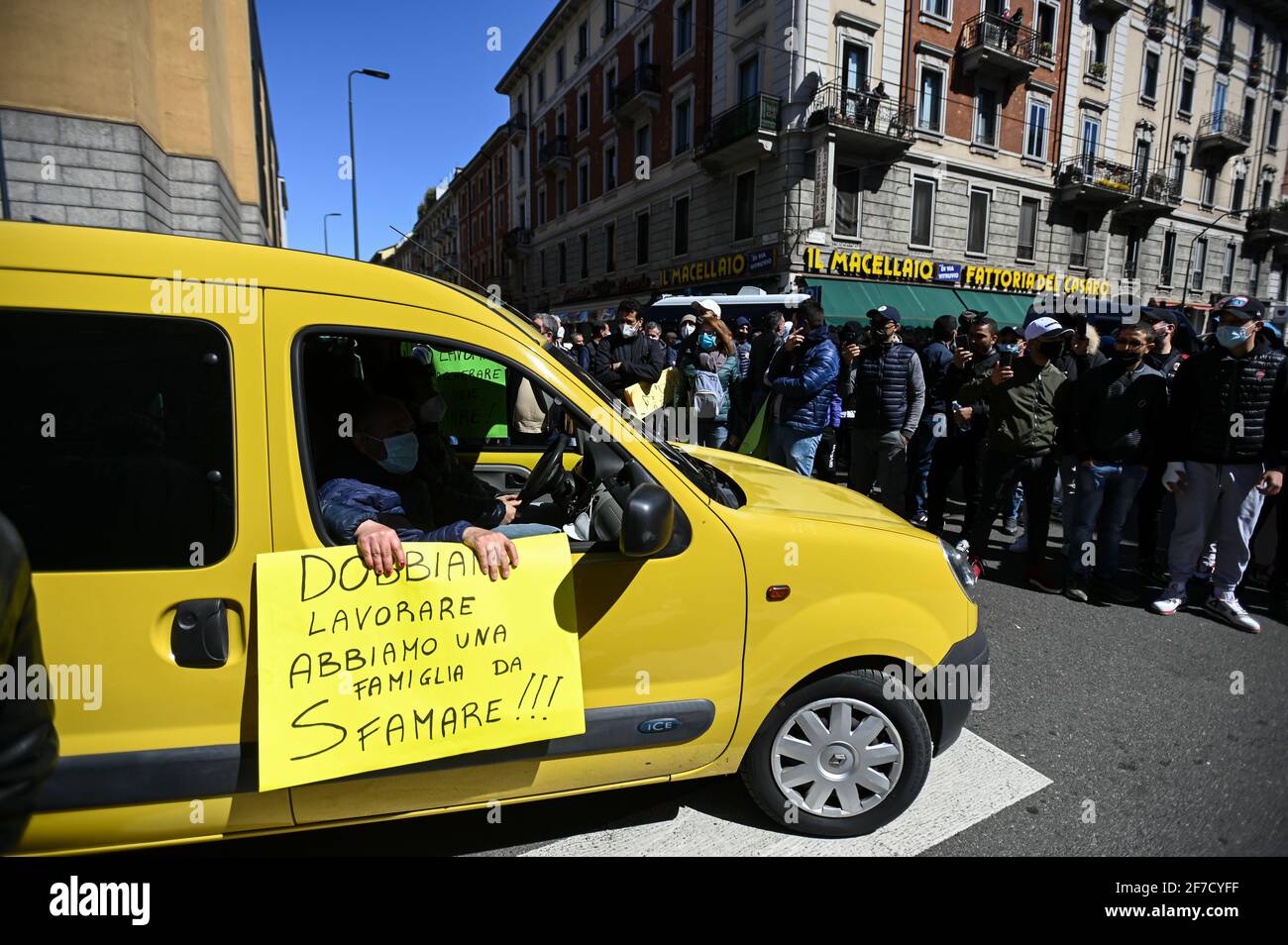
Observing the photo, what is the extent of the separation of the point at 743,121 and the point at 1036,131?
11.8 meters

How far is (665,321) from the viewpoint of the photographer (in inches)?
648

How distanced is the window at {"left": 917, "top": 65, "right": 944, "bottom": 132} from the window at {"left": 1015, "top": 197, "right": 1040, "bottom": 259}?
5435 millimetres

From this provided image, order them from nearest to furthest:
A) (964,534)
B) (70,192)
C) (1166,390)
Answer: (1166,390), (964,534), (70,192)

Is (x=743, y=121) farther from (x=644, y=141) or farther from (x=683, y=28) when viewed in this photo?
(x=644, y=141)

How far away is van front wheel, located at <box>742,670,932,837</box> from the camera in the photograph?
7.73 feet

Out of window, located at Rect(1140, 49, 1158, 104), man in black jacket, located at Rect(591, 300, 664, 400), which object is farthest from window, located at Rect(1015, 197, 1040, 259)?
man in black jacket, located at Rect(591, 300, 664, 400)

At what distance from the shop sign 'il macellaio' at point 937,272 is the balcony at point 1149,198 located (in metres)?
3.54

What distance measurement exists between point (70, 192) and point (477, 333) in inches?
353

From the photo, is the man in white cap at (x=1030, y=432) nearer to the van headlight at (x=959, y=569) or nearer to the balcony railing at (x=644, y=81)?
the van headlight at (x=959, y=569)

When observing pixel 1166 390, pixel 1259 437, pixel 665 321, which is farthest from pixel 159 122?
pixel 1259 437

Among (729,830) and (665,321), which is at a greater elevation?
(665,321)

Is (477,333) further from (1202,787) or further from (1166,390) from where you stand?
(1166,390)

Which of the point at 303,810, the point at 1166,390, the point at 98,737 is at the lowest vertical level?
the point at 303,810

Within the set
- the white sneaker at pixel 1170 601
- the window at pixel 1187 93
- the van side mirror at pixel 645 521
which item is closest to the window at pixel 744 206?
the white sneaker at pixel 1170 601
